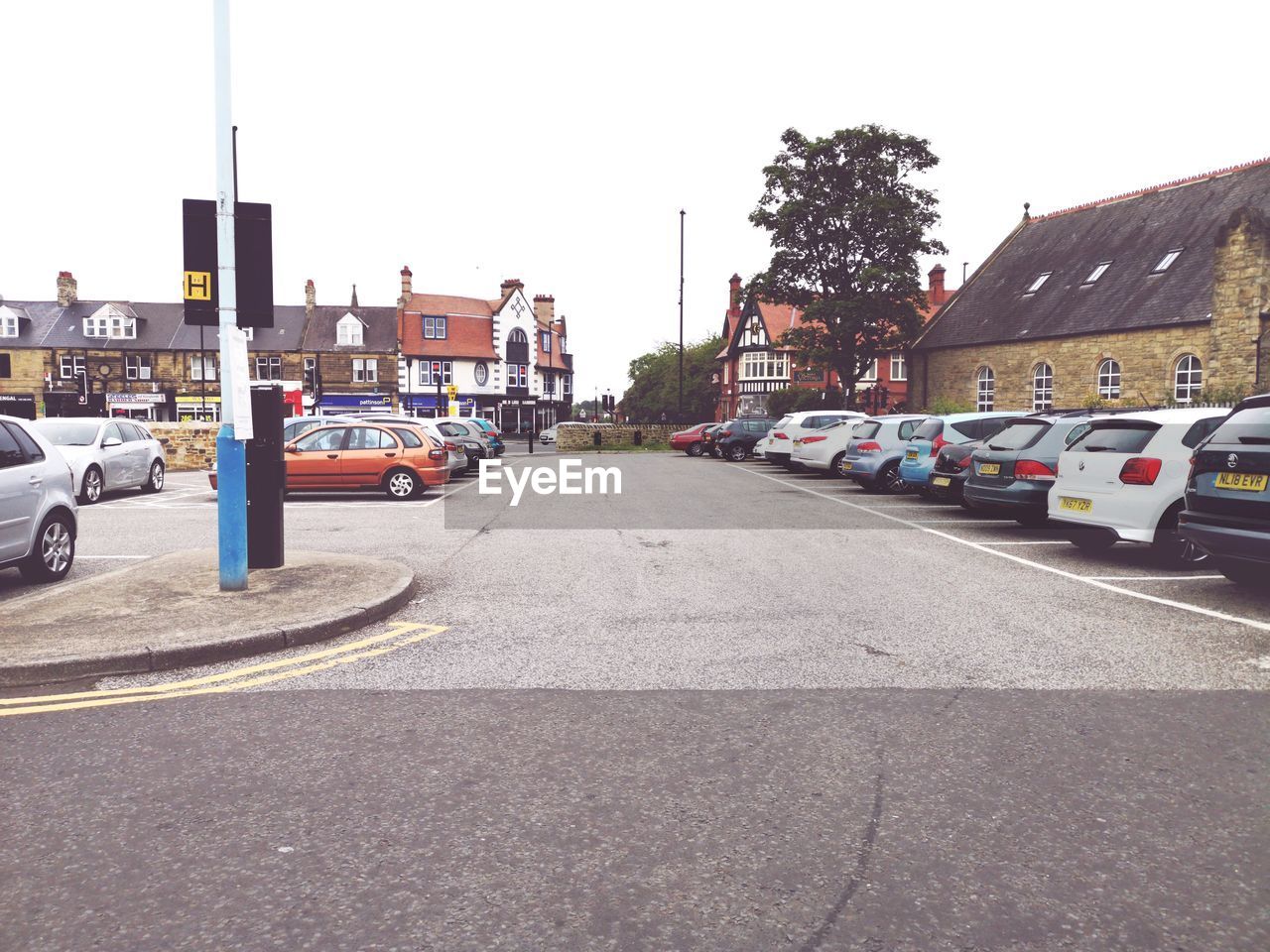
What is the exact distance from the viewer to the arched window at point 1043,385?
39031mm

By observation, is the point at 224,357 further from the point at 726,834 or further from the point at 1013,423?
the point at 1013,423

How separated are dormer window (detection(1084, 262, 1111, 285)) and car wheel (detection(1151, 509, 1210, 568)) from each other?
32.3m

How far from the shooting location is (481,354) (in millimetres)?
68188

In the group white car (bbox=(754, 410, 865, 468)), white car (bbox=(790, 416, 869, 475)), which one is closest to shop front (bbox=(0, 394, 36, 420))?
white car (bbox=(754, 410, 865, 468))

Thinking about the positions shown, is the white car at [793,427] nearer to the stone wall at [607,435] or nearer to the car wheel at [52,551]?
the stone wall at [607,435]

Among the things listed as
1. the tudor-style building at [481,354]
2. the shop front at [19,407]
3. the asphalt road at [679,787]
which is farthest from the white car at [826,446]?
the shop front at [19,407]

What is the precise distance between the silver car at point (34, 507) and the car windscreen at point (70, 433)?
8947 millimetres

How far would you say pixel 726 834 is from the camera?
3258mm

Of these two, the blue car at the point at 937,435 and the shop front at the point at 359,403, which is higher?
the shop front at the point at 359,403

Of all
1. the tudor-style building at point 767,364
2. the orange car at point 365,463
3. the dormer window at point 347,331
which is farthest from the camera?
the tudor-style building at point 767,364

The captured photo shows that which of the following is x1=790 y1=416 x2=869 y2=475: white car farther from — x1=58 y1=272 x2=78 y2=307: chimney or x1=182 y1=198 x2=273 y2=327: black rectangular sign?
x1=58 y1=272 x2=78 y2=307: chimney

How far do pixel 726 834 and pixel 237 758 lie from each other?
7.22 feet

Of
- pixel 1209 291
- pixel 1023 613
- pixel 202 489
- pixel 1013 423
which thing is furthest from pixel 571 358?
pixel 1023 613
